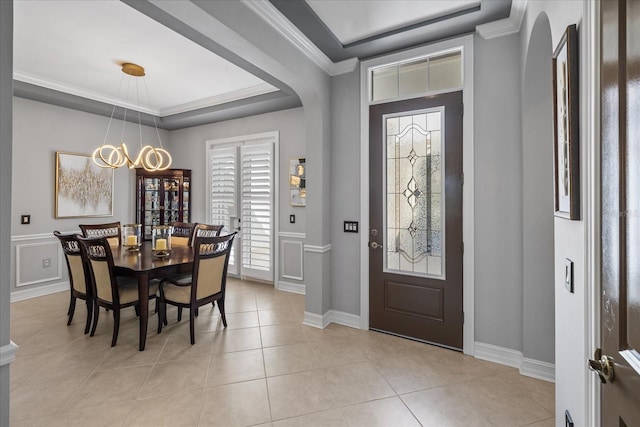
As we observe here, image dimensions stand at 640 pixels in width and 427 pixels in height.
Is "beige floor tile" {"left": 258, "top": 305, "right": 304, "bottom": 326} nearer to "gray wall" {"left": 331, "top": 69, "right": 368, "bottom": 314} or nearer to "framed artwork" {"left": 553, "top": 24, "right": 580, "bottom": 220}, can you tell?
"gray wall" {"left": 331, "top": 69, "right": 368, "bottom": 314}

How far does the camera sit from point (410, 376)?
2.26 meters

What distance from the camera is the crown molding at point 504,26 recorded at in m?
2.21

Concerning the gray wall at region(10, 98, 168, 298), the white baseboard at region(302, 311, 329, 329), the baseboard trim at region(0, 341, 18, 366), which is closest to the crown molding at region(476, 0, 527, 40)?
the white baseboard at region(302, 311, 329, 329)

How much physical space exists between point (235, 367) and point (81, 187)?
4125 millimetres

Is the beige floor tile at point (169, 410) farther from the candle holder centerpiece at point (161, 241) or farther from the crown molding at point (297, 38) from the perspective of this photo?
the crown molding at point (297, 38)

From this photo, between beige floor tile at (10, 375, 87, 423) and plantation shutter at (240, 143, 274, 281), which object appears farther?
plantation shutter at (240, 143, 274, 281)

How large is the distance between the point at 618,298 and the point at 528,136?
178cm

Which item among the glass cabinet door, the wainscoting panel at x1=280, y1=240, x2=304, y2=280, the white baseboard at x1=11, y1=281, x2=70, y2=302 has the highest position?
the glass cabinet door

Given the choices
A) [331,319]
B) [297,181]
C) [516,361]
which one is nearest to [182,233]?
[297,181]

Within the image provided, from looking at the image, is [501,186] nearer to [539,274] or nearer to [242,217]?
[539,274]

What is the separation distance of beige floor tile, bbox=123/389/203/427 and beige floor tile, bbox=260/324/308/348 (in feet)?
2.75

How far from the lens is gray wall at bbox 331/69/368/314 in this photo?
10.2 feet

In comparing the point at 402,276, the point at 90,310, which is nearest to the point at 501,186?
the point at 402,276

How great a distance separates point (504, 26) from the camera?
237 centimetres
